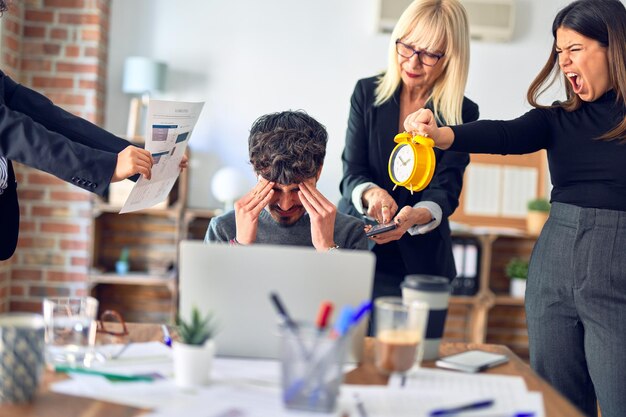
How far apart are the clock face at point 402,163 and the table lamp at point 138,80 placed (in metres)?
2.45

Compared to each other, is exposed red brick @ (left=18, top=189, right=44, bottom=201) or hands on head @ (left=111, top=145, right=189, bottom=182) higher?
hands on head @ (left=111, top=145, right=189, bottom=182)

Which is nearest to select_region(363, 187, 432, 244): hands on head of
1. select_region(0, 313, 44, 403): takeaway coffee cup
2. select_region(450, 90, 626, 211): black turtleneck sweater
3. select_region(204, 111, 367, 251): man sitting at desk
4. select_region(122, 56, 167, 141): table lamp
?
select_region(204, 111, 367, 251): man sitting at desk

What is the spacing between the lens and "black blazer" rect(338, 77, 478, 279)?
90.4 inches

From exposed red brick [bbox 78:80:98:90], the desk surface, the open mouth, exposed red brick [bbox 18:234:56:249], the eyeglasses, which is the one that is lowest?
exposed red brick [bbox 18:234:56:249]

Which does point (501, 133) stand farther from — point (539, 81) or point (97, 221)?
point (97, 221)

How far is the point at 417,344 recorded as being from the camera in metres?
1.30

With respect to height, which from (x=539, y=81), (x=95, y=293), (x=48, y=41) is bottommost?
(x=95, y=293)

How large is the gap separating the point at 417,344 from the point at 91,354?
0.56 metres

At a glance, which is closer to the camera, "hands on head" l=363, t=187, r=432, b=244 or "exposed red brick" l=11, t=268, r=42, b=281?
"hands on head" l=363, t=187, r=432, b=244

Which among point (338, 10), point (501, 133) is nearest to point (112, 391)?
point (501, 133)

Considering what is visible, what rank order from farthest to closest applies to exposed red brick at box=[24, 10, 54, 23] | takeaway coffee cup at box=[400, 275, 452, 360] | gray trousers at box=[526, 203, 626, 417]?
exposed red brick at box=[24, 10, 54, 23]
gray trousers at box=[526, 203, 626, 417]
takeaway coffee cup at box=[400, 275, 452, 360]

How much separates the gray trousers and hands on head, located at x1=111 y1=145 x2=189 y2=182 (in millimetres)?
993

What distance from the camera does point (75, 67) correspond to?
4.17 m

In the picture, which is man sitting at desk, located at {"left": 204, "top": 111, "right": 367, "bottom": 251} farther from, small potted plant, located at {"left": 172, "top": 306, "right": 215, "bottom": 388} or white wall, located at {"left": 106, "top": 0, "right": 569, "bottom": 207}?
white wall, located at {"left": 106, "top": 0, "right": 569, "bottom": 207}
